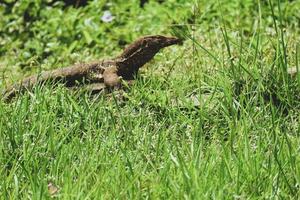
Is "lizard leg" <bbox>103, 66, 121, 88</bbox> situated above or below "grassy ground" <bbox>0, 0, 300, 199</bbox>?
below

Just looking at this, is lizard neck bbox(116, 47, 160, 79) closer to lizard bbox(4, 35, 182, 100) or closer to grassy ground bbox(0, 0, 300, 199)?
lizard bbox(4, 35, 182, 100)

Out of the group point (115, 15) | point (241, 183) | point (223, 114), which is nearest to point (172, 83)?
point (223, 114)

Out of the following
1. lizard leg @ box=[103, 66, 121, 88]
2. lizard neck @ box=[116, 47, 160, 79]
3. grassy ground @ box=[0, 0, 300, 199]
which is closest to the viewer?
grassy ground @ box=[0, 0, 300, 199]

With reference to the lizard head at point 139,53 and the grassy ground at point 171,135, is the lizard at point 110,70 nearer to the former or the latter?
→ the lizard head at point 139,53

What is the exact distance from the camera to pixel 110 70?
527cm

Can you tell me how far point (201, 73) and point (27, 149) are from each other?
4.62ft

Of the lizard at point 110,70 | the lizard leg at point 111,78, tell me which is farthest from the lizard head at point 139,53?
the lizard leg at point 111,78

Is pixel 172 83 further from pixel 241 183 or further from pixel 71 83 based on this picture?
pixel 241 183

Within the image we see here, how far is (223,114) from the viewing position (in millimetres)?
4246

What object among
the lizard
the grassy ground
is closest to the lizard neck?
the lizard

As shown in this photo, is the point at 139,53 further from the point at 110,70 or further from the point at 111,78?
the point at 111,78

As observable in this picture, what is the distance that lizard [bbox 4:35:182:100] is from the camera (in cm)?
506

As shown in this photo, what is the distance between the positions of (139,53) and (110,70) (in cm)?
26

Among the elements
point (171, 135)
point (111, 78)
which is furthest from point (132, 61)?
point (171, 135)
